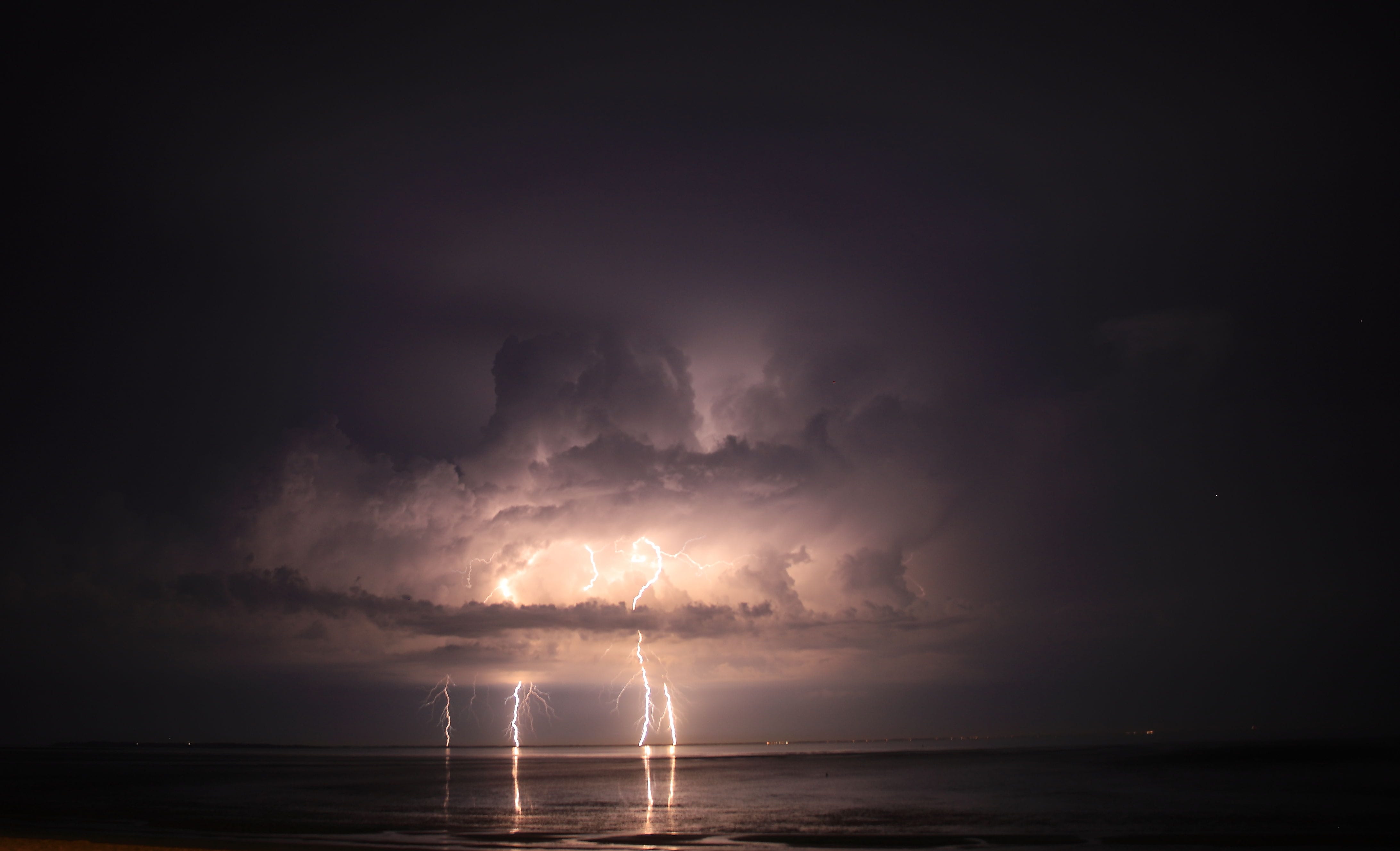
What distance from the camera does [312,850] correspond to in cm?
3238

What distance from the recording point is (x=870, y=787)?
6438cm

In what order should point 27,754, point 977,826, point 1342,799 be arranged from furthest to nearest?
1. point 27,754
2. point 1342,799
3. point 977,826

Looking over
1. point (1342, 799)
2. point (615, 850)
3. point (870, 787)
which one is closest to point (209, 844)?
point (615, 850)

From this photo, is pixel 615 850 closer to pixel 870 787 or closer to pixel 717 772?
pixel 870 787

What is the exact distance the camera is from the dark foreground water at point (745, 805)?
117 ft

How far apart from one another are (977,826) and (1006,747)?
510 feet

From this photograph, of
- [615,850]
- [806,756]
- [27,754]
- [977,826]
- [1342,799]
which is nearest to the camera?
[615,850]

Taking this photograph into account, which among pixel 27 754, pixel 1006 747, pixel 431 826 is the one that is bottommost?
pixel 1006 747

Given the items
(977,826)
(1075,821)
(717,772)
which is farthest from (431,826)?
(717,772)

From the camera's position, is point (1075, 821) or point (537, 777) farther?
point (537, 777)

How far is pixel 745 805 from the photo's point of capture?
49.5 m

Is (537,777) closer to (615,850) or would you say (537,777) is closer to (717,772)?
(717,772)

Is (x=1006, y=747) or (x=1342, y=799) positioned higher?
(x=1342, y=799)

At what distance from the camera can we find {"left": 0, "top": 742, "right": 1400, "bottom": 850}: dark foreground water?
3562 centimetres
